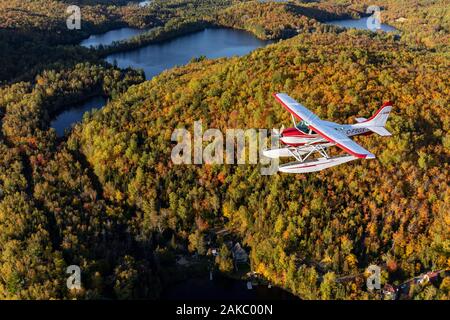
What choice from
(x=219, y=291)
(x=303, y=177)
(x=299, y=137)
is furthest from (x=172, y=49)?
(x=299, y=137)

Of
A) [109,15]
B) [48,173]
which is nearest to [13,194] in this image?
[48,173]

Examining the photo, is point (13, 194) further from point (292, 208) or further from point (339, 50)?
point (339, 50)

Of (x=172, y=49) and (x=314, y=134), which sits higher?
(x=172, y=49)

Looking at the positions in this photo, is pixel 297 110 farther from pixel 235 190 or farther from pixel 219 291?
pixel 219 291

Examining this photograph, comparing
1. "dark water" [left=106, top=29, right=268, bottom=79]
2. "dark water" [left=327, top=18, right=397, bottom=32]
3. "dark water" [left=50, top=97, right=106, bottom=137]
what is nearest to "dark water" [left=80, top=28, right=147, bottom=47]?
"dark water" [left=106, top=29, right=268, bottom=79]

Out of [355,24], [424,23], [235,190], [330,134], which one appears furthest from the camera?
[355,24]

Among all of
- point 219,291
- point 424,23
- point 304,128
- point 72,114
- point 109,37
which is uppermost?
point 424,23

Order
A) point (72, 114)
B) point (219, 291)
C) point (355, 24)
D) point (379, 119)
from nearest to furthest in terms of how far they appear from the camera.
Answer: point (379, 119) < point (219, 291) < point (72, 114) < point (355, 24)

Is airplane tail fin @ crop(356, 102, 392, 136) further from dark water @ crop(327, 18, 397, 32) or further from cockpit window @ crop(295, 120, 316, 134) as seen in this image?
dark water @ crop(327, 18, 397, 32)
